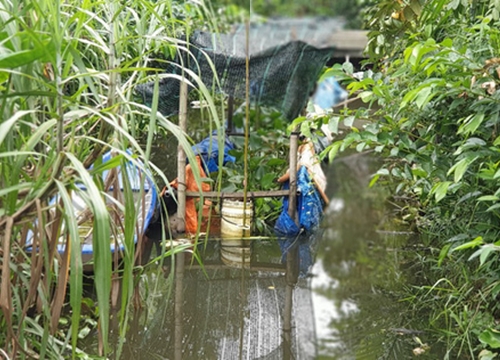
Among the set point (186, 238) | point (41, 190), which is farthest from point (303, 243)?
point (41, 190)

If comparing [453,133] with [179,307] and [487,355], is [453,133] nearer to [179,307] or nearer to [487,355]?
[487,355]

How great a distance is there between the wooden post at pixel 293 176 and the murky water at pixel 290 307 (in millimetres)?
342

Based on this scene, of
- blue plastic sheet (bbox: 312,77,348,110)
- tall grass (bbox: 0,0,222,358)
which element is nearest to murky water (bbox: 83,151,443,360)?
tall grass (bbox: 0,0,222,358)

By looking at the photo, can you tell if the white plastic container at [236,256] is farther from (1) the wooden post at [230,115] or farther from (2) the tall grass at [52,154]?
(2) the tall grass at [52,154]

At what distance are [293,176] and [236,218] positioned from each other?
0.60 meters

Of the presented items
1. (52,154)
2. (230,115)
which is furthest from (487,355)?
(230,115)

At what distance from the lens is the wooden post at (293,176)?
5594mm

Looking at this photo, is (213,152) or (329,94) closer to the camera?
(213,152)

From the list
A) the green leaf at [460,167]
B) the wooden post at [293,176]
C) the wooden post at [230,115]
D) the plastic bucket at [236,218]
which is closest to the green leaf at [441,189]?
the green leaf at [460,167]

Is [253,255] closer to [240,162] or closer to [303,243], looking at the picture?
[303,243]

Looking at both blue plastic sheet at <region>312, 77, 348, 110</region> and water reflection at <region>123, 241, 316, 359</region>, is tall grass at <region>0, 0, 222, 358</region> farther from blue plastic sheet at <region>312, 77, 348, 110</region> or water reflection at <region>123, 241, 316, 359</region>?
blue plastic sheet at <region>312, 77, 348, 110</region>

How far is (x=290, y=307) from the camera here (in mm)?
4273

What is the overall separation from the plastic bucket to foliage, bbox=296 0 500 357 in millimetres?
1941

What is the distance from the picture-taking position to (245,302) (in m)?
4.34
